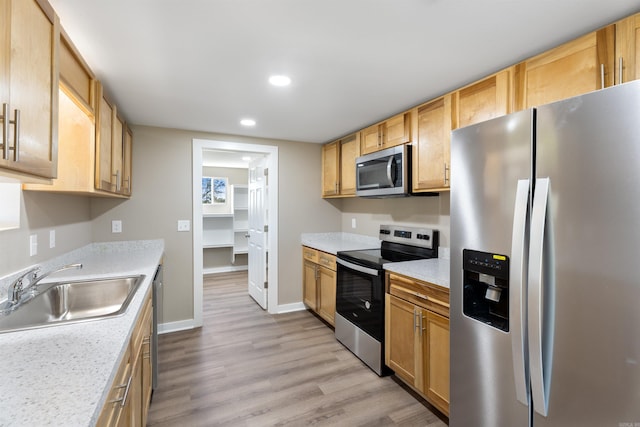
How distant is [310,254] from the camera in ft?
12.2

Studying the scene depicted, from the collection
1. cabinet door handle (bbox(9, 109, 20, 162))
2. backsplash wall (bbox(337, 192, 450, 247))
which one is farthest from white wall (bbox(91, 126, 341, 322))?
cabinet door handle (bbox(9, 109, 20, 162))

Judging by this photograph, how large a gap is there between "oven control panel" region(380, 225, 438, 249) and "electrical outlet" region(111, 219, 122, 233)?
2.77 metres

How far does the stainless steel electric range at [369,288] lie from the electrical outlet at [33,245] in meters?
2.19

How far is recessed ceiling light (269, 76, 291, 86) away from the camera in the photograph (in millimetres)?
1999

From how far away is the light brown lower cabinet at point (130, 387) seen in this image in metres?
0.88

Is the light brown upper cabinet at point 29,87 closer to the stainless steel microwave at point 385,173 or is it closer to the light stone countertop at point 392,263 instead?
the light stone countertop at point 392,263

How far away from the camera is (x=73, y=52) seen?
56.1 inches

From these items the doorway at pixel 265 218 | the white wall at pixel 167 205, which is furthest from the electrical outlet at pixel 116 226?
the doorway at pixel 265 218

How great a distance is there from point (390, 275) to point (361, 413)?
0.96m

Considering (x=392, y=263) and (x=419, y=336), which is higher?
(x=392, y=263)

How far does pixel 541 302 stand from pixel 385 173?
67.4 inches

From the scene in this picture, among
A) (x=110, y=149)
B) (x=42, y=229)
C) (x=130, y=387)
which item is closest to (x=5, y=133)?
(x=130, y=387)

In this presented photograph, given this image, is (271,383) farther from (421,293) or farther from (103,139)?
(103,139)

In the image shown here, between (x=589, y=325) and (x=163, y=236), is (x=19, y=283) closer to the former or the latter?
(x=163, y=236)
